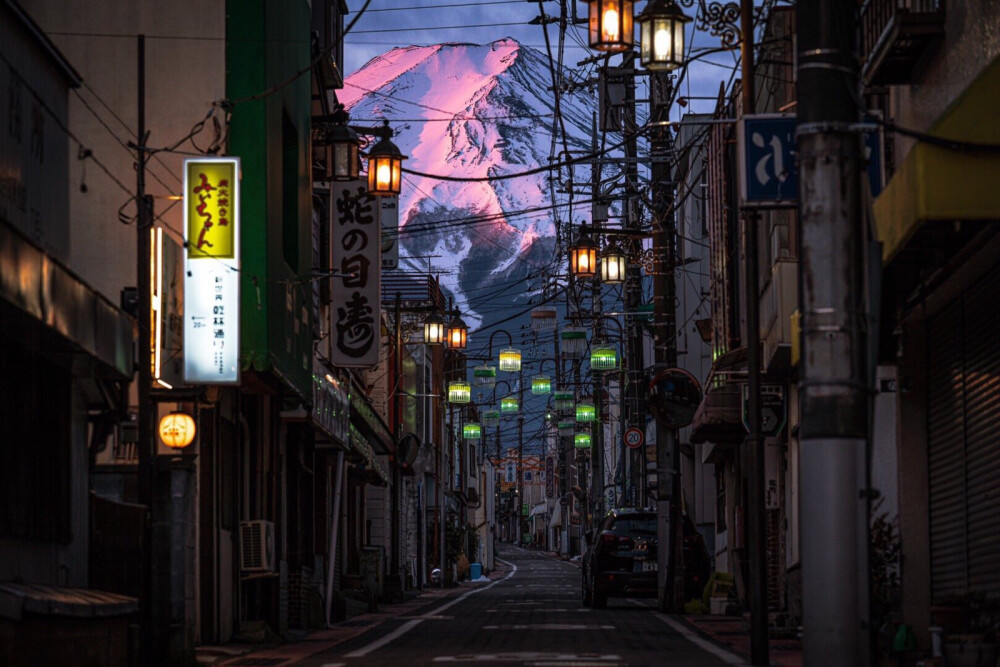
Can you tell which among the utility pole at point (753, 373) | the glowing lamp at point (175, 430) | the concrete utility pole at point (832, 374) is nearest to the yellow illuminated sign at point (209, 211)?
the glowing lamp at point (175, 430)

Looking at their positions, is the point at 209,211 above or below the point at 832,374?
above

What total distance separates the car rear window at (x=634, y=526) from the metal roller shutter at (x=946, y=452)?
15.2 metres

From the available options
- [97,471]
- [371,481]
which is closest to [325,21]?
[371,481]

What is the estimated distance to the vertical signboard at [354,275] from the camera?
28016mm

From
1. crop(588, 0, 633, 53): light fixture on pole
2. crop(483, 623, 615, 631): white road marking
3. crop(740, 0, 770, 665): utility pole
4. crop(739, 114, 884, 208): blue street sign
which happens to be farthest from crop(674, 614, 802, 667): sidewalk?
crop(588, 0, 633, 53): light fixture on pole

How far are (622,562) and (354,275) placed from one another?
8.18 meters

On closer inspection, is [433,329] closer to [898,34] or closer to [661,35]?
[661,35]

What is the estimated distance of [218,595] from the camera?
66.5 ft

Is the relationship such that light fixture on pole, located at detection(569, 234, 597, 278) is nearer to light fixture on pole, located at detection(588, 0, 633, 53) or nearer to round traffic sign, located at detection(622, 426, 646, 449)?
round traffic sign, located at detection(622, 426, 646, 449)

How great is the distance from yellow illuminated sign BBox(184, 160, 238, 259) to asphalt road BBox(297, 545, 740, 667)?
5.09 metres

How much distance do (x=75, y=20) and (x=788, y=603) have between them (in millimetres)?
14023

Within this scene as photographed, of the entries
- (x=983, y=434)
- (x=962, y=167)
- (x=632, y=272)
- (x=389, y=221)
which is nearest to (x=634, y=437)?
(x=632, y=272)

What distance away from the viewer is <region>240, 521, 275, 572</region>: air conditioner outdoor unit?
21859mm

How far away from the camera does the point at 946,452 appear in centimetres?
1570
